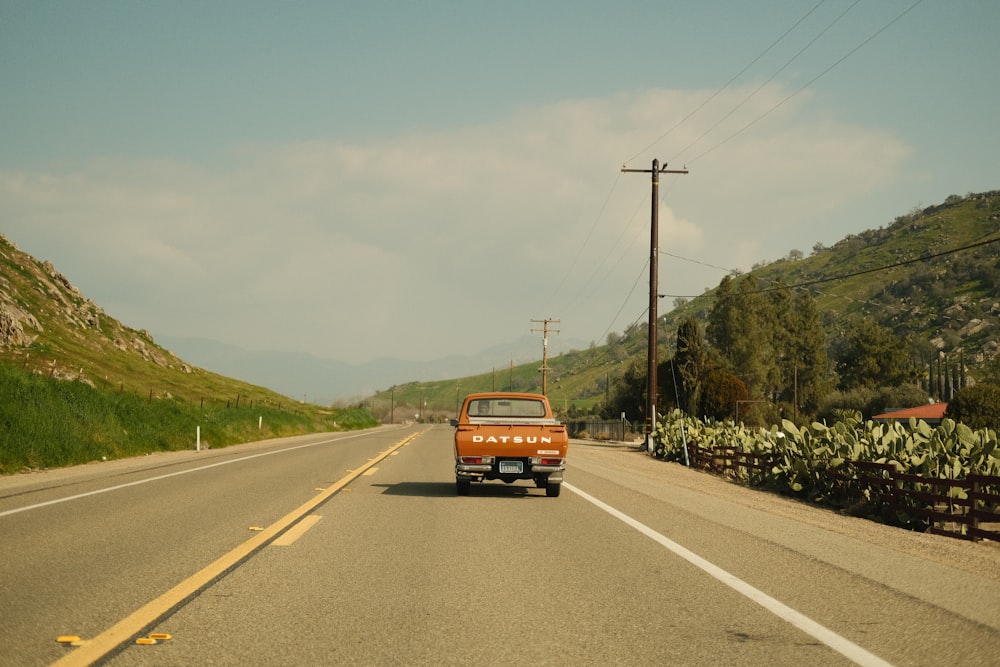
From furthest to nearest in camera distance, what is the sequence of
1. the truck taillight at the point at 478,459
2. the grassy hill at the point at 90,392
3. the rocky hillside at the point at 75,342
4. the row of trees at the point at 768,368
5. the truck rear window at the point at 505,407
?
1. the row of trees at the point at 768,368
2. the rocky hillside at the point at 75,342
3. the grassy hill at the point at 90,392
4. the truck rear window at the point at 505,407
5. the truck taillight at the point at 478,459

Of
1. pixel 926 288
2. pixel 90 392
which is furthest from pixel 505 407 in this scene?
pixel 926 288

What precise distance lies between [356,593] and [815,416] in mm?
86324

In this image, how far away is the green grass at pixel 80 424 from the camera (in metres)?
20.2

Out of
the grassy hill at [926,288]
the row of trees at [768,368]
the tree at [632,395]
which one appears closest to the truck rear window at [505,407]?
the row of trees at [768,368]

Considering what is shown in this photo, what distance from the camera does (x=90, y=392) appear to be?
2756 cm

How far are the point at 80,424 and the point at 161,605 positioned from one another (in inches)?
814

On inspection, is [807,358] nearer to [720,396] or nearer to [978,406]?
[720,396]

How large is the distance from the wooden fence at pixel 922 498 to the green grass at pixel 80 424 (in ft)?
57.2

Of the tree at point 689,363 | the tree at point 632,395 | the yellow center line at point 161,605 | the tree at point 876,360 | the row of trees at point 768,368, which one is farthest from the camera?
the tree at point 876,360

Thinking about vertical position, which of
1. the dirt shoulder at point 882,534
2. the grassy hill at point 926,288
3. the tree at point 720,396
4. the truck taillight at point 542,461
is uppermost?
the grassy hill at point 926,288

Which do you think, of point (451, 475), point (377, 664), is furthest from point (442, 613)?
point (451, 475)

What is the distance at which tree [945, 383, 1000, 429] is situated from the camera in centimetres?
4384

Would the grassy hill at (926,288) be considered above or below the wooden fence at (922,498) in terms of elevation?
above

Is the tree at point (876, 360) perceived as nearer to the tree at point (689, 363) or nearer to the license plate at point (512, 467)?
the tree at point (689, 363)
